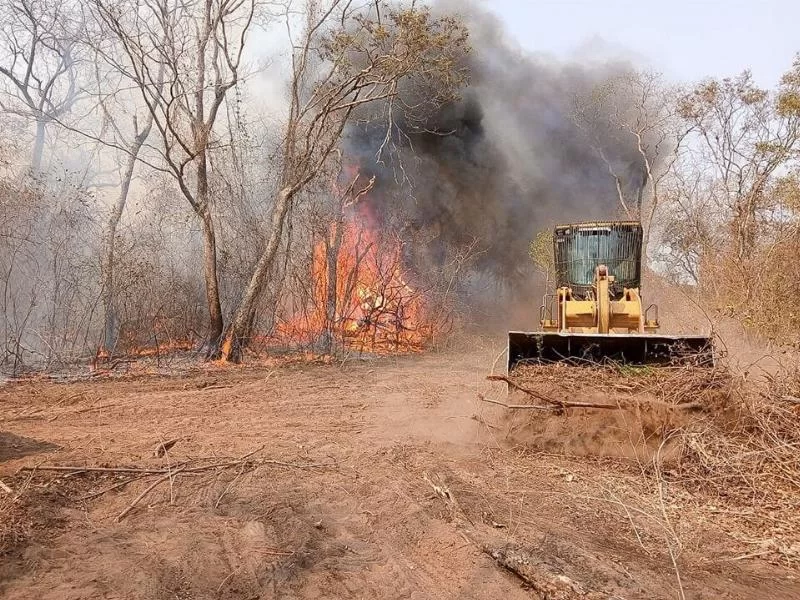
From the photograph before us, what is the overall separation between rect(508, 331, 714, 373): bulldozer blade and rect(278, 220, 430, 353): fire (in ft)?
33.0

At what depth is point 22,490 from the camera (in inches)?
170

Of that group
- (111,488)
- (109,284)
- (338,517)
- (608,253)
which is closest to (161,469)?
(111,488)

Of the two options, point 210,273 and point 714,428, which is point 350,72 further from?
point 714,428

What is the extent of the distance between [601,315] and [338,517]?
645 cm

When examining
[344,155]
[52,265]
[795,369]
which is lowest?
[795,369]

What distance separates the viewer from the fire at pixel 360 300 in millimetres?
17219

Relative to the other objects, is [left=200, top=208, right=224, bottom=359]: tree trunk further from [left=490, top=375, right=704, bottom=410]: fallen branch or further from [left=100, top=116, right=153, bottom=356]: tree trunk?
[left=490, top=375, right=704, bottom=410]: fallen branch

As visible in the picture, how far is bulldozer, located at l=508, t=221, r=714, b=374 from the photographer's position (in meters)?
7.19

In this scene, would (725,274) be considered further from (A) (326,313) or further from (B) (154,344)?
(B) (154,344)

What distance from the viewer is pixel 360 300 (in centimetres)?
1909

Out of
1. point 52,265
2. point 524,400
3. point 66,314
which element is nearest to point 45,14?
point 52,265

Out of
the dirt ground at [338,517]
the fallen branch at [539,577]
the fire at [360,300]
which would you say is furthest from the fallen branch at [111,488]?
the fire at [360,300]

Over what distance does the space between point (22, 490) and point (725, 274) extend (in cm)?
1839

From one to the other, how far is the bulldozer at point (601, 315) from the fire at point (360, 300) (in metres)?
8.45
